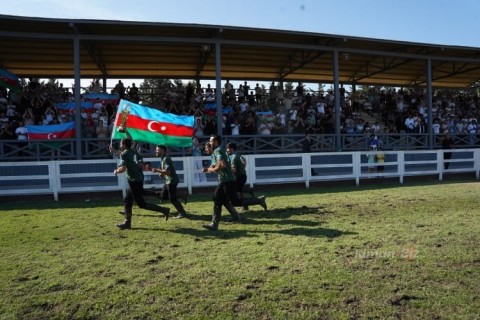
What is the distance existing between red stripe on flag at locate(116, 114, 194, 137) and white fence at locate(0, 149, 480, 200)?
2292 mm

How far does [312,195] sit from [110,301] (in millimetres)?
9228

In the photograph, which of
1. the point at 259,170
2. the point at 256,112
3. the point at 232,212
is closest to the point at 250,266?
the point at 232,212

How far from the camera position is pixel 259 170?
14.9 meters

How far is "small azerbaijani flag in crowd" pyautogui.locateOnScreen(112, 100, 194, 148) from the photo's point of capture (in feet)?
35.3

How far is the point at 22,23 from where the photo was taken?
15.4 m

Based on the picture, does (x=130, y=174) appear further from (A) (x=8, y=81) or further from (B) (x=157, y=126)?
(A) (x=8, y=81)

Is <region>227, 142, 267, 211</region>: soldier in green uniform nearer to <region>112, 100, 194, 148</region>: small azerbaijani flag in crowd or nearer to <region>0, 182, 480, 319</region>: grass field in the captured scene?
<region>0, 182, 480, 319</region>: grass field

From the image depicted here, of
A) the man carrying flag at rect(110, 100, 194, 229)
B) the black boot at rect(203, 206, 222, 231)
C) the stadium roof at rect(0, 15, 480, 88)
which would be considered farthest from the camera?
the stadium roof at rect(0, 15, 480, 88)

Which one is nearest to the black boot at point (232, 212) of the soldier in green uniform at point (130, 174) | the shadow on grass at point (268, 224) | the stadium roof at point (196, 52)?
the shadow on grass at point (268, 224)

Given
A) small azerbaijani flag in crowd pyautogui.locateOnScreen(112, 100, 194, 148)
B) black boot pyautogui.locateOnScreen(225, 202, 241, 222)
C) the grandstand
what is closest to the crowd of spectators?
the grandstand

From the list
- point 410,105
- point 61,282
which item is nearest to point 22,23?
point 61,282

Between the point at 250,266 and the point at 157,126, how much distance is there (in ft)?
20.9

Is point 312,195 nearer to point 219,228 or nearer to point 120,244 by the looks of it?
point 219,228

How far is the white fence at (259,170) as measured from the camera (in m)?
12.8
